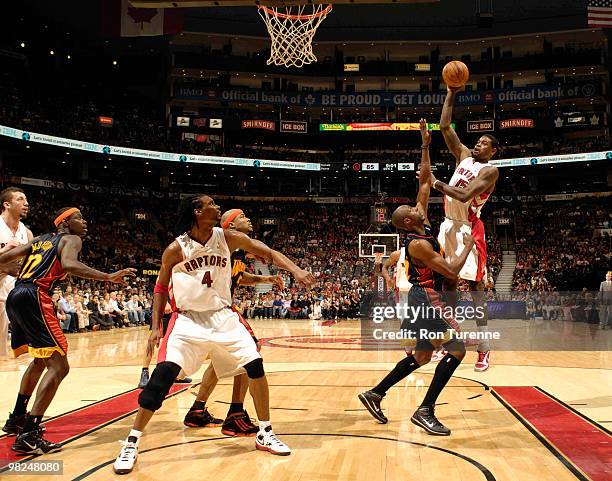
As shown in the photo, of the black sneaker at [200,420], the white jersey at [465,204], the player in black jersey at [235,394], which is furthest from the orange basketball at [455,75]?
the black sneaker at [200,420]

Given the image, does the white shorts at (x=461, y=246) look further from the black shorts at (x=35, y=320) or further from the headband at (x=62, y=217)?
the black shorts at (x=35, y=320)

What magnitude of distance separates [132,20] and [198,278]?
26888mm

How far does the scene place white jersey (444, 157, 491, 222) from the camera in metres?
6.04

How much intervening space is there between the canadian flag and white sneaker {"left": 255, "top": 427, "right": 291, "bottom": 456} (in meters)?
26.3

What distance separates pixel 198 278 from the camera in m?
3.95

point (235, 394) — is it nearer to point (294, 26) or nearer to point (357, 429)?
point (357, 429)

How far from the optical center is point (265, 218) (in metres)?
36.0

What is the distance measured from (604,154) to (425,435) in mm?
30826

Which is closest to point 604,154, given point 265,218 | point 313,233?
point 313,233

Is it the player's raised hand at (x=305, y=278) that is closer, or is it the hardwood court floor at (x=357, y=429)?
the hardwood court floor at (x=357, y=429)

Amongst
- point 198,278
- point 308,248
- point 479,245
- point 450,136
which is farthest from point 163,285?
point 308,248

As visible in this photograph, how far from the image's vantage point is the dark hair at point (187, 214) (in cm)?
400

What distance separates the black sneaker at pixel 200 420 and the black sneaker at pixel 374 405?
49.9 inches

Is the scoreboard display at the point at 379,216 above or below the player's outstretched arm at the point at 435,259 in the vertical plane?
above
